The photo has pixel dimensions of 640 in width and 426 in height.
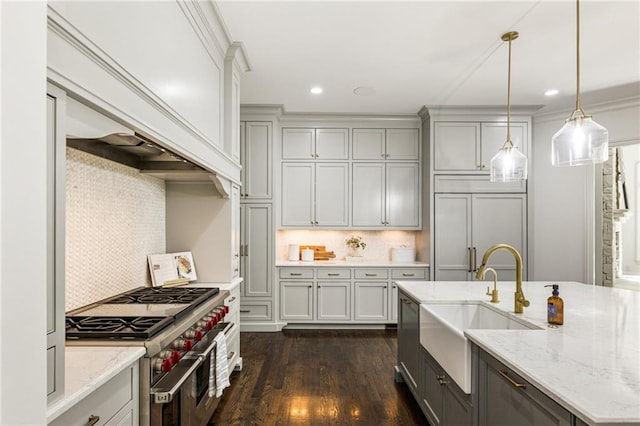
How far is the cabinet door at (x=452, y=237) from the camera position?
15.8 feet

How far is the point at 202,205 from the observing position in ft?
10.2

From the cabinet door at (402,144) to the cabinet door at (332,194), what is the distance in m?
0.67

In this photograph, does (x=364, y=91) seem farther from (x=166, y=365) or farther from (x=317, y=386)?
(x=166, y=365)

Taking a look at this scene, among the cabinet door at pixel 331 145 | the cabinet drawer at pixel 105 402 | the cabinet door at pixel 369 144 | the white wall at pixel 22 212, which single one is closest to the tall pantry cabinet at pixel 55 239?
the cabinet drawer at pixel 105 402

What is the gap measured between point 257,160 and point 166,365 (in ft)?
11.4

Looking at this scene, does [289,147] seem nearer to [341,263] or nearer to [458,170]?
[341,263]

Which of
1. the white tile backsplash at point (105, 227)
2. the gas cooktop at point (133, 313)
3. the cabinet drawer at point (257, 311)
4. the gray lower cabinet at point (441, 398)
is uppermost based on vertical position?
the white tile backsplash at point (105, 227)

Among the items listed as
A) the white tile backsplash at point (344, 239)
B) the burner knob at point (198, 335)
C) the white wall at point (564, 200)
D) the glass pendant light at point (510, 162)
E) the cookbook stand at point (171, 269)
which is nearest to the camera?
the burner knob at point (198, 335)

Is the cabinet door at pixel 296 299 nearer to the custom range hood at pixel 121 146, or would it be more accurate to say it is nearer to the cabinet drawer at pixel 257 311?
the cabinet drawer at pixel 257 311

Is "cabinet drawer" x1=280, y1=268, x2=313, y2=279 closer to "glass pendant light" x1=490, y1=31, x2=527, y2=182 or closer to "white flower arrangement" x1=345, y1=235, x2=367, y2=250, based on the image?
"white flower arrangement" x1=345, y1=235, x2=367, y2=250

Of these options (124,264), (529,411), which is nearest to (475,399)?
(529,411)

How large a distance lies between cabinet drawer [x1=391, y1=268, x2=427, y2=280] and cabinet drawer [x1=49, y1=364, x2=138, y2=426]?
3.84 metres

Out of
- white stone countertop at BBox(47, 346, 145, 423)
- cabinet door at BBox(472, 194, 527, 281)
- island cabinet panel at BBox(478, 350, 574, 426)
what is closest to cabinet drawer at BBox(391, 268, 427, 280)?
cabinet door at BBox(472, 194, 527, 281)

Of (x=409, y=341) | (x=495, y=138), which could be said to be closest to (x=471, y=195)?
(x=495, y=138)
